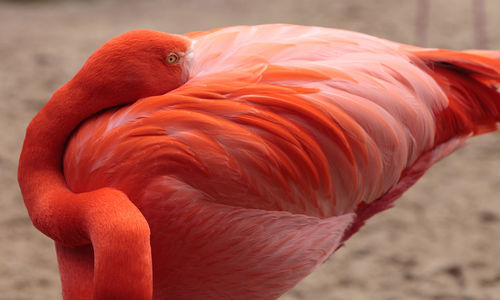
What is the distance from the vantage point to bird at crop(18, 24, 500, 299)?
3.63 feet

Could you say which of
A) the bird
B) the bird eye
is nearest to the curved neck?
the bird

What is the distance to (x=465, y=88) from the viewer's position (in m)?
1.44

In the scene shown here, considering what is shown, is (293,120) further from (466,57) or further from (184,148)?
(466,57)

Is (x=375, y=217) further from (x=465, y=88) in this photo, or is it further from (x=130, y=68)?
(x=130, y=68)

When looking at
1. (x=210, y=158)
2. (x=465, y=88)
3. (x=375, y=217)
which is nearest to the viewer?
(x=210, y=158)

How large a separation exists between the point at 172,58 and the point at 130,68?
0.09 meters

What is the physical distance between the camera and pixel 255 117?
1.15 meters

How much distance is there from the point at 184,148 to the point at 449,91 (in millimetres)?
694

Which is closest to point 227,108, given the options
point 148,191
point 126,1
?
point 148,191

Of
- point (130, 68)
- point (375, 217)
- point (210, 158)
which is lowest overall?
point (375, 217)

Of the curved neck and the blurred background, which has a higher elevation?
the curved neck

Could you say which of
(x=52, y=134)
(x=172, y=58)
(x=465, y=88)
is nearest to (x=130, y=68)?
(x=172, y=58)

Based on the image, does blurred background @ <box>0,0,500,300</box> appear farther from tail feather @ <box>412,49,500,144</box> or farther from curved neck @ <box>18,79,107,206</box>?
curved neck @ <box>18,79,107,206</box>

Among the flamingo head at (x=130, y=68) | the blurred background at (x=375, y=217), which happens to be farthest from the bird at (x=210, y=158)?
the blurred background at (x=375, y=217)
